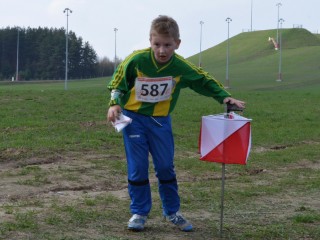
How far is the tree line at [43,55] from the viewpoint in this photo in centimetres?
8919

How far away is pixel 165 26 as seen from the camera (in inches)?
220

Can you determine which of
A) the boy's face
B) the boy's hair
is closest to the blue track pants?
the boy's face

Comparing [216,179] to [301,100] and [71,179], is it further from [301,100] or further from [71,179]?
[301,100]

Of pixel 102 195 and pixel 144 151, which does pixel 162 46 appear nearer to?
pixel 144 151

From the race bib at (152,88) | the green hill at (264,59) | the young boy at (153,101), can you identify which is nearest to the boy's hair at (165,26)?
the young boy at (153,101)

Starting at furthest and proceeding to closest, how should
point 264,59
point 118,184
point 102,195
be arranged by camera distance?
point 264,59
point 118,184
point 102,195

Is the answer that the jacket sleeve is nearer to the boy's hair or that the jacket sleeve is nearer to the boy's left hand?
the boy's left hand

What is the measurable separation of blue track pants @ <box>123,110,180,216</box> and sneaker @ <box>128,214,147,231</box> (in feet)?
0.19

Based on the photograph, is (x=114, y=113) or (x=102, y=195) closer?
(x=114, y=113)

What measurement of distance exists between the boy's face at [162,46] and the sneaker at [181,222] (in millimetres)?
1357

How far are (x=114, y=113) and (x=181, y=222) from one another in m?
1.13

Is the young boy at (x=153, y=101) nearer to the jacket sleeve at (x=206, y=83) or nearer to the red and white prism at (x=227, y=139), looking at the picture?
the jacket sleeve at (x=206, y=83)

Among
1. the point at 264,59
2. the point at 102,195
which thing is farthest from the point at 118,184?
the point at 264,59

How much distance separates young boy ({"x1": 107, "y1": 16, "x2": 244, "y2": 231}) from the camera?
5691mm
